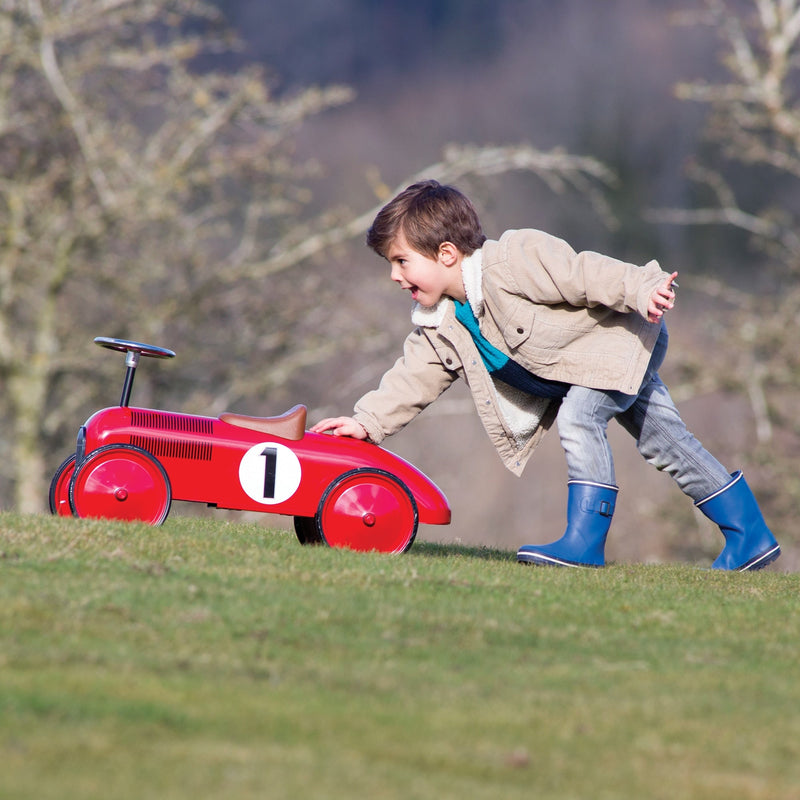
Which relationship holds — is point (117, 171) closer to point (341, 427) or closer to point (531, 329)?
point (341, 427)

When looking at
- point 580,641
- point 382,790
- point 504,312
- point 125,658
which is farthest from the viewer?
point 504,312

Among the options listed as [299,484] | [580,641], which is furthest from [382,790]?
[299,484]

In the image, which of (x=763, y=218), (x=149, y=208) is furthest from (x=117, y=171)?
(x=763, y=218)

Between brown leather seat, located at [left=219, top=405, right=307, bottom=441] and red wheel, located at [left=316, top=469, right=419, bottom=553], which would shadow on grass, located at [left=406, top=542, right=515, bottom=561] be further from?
brown leather seat, located at [left=219, top=405, right=307, bottom=441]

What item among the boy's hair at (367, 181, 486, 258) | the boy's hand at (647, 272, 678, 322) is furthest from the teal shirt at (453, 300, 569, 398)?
the boy's hand at (647, 272, 678, 322)

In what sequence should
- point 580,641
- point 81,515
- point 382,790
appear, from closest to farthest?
point 382,790
point 580,641
point 81,515

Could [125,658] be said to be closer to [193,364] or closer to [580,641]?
[580,641]

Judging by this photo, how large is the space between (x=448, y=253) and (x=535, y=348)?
51 cm

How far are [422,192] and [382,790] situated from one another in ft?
10.4

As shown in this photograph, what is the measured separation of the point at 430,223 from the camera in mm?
4641

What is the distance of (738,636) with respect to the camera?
330 centimetres

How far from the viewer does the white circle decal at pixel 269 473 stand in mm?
4379

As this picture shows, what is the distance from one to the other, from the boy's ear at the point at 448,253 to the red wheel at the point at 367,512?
90 cm

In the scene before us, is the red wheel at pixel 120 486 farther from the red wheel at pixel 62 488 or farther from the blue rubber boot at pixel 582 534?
the blue rubber boot at pixel 582 534
